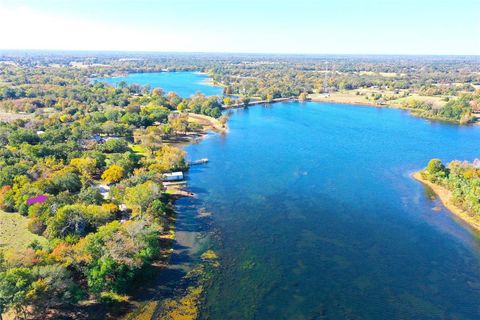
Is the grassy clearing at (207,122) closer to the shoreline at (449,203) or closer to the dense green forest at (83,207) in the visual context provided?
the dense green forest at (83,207)

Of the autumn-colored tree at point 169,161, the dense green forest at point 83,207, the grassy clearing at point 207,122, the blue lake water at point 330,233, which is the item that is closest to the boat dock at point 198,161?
the blue lake water at point 330,233

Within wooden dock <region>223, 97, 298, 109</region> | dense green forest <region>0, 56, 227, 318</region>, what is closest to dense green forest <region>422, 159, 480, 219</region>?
dense green forest <region>0, 56, 227, 318</region>

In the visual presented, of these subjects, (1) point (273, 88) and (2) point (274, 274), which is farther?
(1) point (273, 88)

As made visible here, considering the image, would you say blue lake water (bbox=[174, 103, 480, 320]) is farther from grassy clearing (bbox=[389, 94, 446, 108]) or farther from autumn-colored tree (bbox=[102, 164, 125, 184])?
grassy clearing (bbox=[389, 94, 446, 108])

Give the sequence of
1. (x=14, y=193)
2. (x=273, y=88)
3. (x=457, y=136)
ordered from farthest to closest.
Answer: (x=273, y=88)
(x=457, y=136)
(x=14, y=193)

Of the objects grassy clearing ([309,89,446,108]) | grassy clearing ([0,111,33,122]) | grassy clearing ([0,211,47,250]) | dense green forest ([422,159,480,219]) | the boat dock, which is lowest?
grassy clearing ([0,211,47,250])

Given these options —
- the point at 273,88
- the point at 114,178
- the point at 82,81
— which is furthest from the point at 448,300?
the point at 82,81

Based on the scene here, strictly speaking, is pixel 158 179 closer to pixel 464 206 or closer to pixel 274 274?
pixel 274 274

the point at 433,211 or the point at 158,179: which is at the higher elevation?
the point at 158,179
